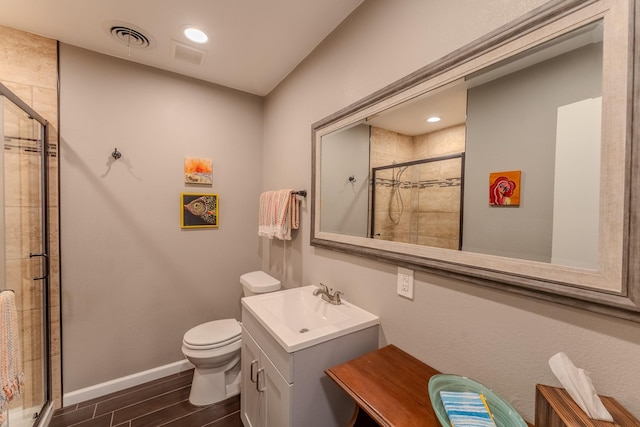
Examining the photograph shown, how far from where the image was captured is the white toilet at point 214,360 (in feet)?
5.96

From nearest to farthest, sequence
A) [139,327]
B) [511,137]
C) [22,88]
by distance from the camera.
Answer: [511,137], [22,88], [139,327]

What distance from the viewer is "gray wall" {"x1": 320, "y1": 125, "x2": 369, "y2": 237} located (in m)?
1.50

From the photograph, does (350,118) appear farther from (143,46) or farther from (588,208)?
(143,46)

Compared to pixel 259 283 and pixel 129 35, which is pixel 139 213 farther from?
pixel 129 35

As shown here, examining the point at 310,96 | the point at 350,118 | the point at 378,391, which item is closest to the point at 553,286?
the point at 378,391

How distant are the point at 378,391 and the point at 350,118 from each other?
134 centimetres

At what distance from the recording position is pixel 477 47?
0.93 meters

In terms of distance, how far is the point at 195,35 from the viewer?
1.74 meters

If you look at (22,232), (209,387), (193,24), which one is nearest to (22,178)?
(22,232)

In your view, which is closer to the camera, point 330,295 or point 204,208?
point 330,295

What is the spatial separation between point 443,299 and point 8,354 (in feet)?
6.02

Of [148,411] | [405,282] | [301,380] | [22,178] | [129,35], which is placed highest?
[129,35]

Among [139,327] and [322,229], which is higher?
[322,229]

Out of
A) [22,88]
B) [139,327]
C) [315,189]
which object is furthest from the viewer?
[139,327]
